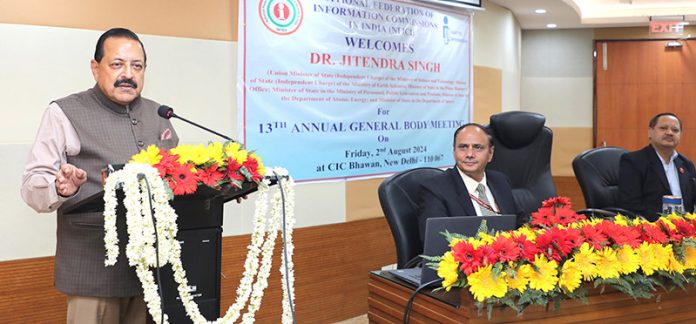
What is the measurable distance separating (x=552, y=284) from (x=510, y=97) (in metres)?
5.29

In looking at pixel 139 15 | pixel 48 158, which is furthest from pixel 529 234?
pixel 139 15

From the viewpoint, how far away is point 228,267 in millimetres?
4004

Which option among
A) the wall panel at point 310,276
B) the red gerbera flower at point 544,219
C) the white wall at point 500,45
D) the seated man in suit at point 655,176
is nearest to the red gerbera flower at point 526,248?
the red gerbera flower at point 544,219

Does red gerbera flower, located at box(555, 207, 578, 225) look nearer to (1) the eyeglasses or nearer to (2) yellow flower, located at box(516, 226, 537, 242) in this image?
(2) yellow flower, located at box(516, 226, 537, 242)

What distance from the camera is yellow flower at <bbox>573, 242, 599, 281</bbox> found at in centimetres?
208

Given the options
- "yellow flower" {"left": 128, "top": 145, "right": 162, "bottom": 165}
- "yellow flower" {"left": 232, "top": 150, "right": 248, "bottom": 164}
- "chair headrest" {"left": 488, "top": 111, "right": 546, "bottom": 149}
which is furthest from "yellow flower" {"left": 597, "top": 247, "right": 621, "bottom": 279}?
"chair headrest" {"left": 488, "top": 111, "right": 546, "bottom": 149}

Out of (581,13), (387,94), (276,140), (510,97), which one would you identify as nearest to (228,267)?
(276,140)

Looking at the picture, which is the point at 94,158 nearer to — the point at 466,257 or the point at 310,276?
the point at 466,257

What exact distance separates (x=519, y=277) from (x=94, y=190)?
135cm

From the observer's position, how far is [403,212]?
10.4ft

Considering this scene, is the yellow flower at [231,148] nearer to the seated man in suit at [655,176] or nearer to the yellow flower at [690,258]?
the yellow flower at [690,258]

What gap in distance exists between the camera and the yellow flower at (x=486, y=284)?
1912mm

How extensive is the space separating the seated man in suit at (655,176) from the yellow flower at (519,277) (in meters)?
2.94

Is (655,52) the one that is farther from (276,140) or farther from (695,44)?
(276,140)
